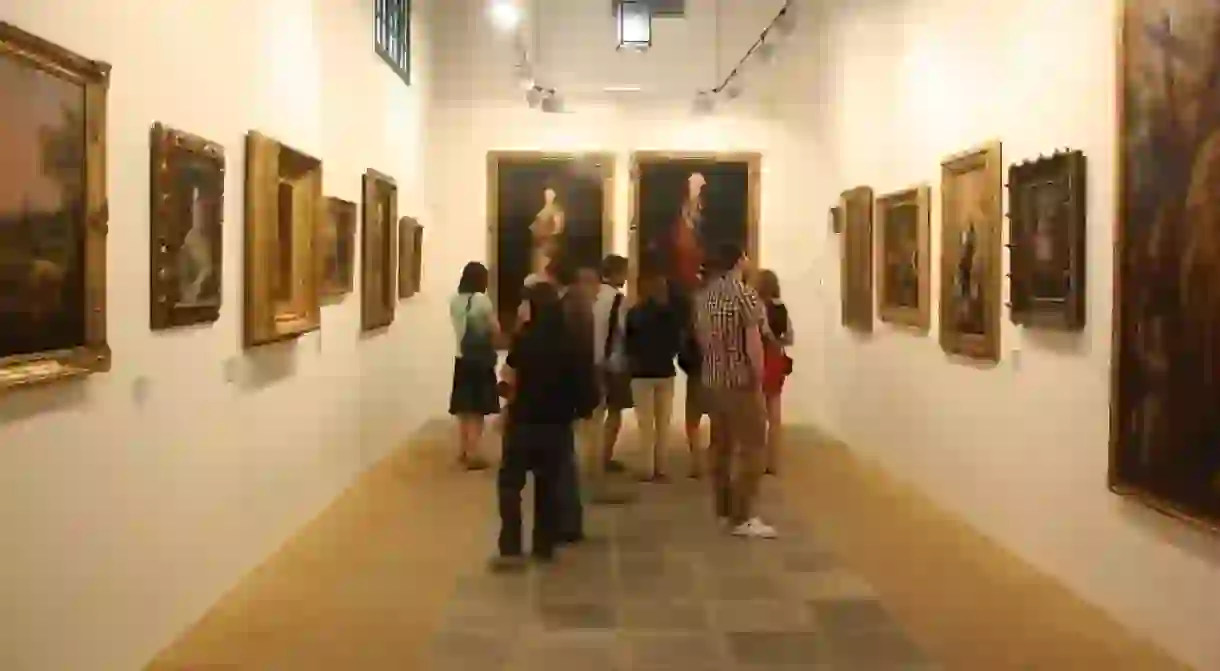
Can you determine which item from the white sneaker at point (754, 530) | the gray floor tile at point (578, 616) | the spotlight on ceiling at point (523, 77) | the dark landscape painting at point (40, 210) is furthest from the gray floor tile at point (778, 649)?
the spotlight on ceiling at point (523, 77)

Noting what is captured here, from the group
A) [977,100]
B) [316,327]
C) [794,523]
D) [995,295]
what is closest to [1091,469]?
[995,295]

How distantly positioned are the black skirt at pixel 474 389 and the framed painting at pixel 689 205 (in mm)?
4915

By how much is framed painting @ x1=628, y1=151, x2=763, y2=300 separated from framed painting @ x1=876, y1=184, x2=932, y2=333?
3.88m

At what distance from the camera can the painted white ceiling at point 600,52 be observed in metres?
15.9

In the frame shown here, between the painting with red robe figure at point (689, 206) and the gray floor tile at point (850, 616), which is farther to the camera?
the painting with red robe figure at point (689, 206)

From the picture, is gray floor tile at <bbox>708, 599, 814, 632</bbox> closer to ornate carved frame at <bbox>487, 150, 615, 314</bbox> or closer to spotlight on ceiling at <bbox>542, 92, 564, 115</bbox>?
ornate carved frame at <bbox>487, 150, 615, 314</bbox>

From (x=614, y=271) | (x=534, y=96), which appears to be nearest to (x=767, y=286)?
(x=614, y=271)

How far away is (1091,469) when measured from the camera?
701 centimetres

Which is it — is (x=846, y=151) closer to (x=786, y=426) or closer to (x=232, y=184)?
(x=786, y=426)

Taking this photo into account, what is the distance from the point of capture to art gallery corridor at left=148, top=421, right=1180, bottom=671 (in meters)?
6.02

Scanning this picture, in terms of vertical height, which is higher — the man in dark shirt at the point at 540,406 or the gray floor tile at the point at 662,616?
the man in dark shirt at the point at 540,406

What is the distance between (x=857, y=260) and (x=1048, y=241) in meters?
5.67

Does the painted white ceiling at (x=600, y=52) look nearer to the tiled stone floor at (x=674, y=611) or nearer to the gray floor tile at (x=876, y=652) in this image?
the tiled stone floor at (x=674, y=611)

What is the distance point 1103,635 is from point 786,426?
29.3ft
